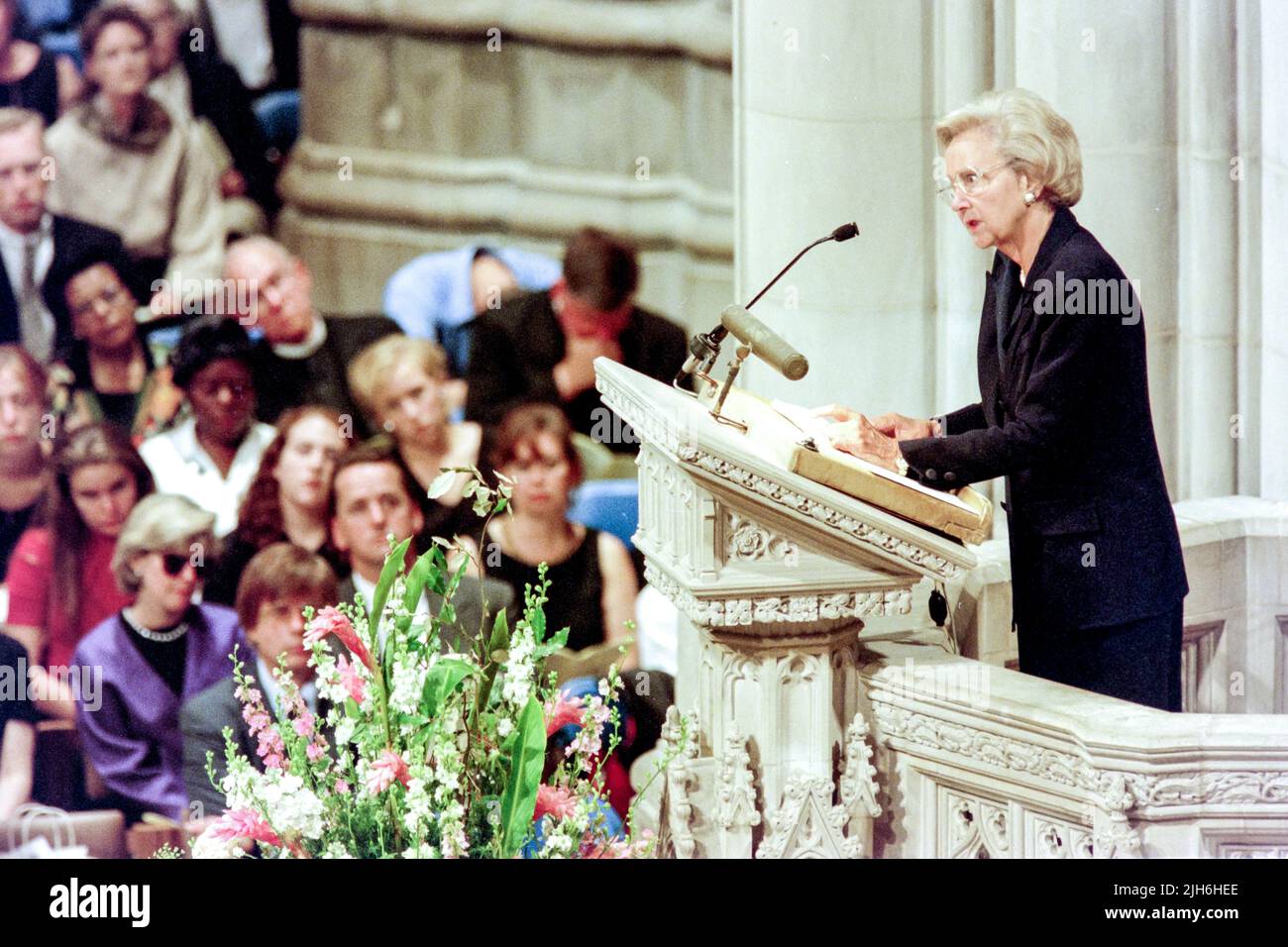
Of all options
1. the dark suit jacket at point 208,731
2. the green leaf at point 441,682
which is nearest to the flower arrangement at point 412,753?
the green leaf at point 441,682

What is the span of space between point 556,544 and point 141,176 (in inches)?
56.9

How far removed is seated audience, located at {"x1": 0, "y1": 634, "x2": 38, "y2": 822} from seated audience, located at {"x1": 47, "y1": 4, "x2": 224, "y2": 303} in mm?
999

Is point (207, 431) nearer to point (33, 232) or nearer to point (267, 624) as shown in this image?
point (267, 624)

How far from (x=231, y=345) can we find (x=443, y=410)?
580 millimetres

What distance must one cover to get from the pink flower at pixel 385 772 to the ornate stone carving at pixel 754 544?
0.72 m

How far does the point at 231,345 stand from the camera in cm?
527

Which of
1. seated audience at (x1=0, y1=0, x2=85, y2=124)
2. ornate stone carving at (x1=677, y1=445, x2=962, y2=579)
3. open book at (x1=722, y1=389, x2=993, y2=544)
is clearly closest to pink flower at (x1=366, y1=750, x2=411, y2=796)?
ornate stone carving at (x1=677, y1=445, x2=962, y2=579)

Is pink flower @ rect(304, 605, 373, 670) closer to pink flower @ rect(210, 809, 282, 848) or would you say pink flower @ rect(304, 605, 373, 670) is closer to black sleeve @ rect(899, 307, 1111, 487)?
pink flower @ rect(210, 809, 282, 848)

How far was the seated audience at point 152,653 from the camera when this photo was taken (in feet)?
17.3

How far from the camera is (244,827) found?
3.31 meters

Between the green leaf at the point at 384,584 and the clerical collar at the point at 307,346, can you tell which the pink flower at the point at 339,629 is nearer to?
the green leaf at the point at 384,584

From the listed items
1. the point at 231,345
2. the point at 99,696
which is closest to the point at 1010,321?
the point at 231,345

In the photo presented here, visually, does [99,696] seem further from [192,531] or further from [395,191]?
[395,191]

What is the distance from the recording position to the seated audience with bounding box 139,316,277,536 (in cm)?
528
